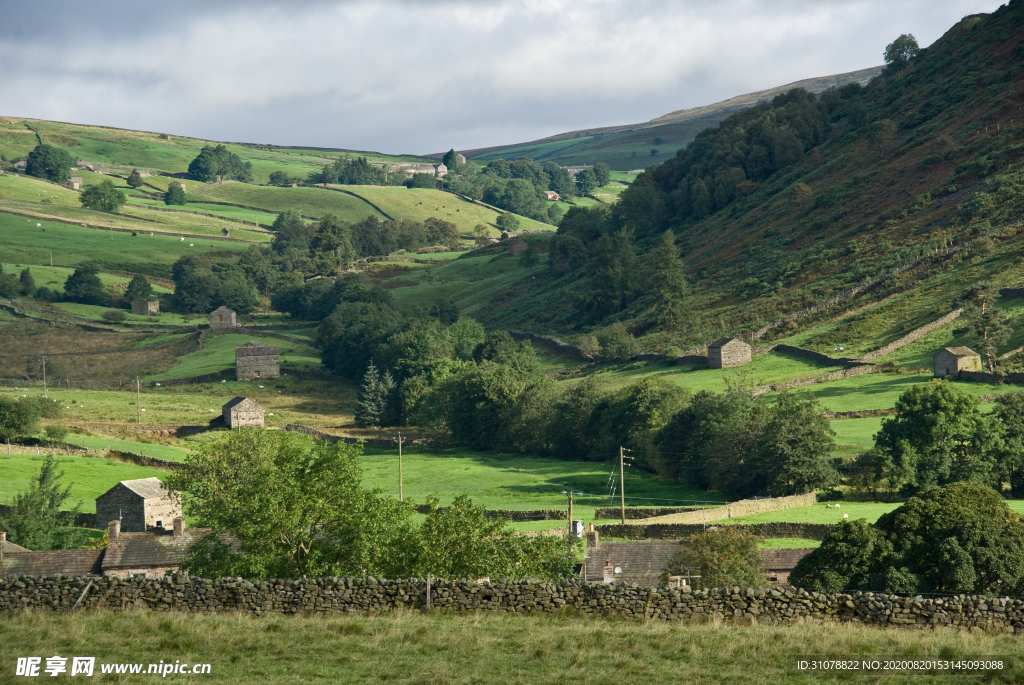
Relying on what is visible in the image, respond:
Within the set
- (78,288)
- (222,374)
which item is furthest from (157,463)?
(78,288)

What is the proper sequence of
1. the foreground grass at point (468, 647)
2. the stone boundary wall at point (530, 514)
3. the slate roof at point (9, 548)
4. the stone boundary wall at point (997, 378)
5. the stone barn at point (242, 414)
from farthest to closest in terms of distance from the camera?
the stone barn at point (242, 414)
the stone boundary wall at point (997, 378)
the stone boundary wall at point (530, 514)
the slate roof at point (9, 548)
the foreground grass at point (468, 647)

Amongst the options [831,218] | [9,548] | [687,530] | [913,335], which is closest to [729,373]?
[913,335]

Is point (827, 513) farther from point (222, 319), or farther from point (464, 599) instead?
point (222, 319)

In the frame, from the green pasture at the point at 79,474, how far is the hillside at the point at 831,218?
170 ft

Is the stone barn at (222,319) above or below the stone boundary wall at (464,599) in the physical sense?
above

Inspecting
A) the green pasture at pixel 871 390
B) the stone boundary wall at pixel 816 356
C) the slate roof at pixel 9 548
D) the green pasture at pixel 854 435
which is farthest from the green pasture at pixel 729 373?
the slate roof at pixel 9 548

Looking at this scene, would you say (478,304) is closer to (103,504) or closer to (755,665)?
(103,504)

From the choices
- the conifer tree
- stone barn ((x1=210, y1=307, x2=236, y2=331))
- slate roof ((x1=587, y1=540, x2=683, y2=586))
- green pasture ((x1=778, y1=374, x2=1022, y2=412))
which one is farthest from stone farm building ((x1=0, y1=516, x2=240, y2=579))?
stone barn ((x1=210, y1=307, x2=236, y2=331))

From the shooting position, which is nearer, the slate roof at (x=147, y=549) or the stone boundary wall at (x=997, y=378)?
the slate roof at (x=147, y=549)

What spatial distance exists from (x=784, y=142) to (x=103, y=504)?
118594mm

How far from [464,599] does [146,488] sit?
36344 millimetres

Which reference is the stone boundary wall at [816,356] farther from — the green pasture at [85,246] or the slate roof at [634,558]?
the green pasture at [85,246]

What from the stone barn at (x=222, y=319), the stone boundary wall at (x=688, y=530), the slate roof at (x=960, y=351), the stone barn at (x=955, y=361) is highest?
the stone barn at (x=222, y=319)

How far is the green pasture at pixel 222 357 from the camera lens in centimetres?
11394
